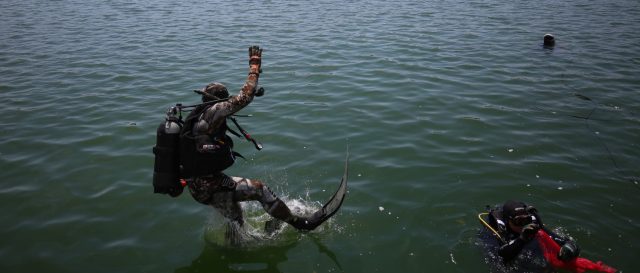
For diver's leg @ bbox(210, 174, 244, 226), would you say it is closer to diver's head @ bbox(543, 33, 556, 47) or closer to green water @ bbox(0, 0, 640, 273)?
green water @ bbox(0, 0, 640, 273)

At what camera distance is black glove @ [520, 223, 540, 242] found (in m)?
5.47

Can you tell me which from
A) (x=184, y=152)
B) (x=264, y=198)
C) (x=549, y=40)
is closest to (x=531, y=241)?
(x=264, y=198)

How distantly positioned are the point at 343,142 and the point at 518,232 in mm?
4407

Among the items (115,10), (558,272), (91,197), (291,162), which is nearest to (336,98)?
(291,162)

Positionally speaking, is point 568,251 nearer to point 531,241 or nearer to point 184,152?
point 531,241

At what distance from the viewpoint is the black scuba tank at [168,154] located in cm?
567

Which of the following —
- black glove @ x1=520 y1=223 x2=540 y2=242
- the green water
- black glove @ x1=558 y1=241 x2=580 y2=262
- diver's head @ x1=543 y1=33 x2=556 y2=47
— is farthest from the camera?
diver's head @ x1=543 y1=33 x2=556 y2=47

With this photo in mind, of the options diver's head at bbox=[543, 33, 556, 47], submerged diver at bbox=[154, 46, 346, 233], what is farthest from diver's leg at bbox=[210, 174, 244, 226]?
diver's head at bbox=[543, 33, 556, 47]

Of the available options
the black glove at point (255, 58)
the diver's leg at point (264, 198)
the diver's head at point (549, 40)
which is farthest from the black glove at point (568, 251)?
the diver's head at point (549, 40)

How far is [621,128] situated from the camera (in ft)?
32.3

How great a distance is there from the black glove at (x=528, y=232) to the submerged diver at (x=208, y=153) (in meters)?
3.46

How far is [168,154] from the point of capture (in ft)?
18.8

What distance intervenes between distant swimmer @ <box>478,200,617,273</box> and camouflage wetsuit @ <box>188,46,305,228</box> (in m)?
2.86

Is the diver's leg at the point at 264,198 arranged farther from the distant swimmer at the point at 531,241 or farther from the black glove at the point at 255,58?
the distant swimmer at the point at 531,241
